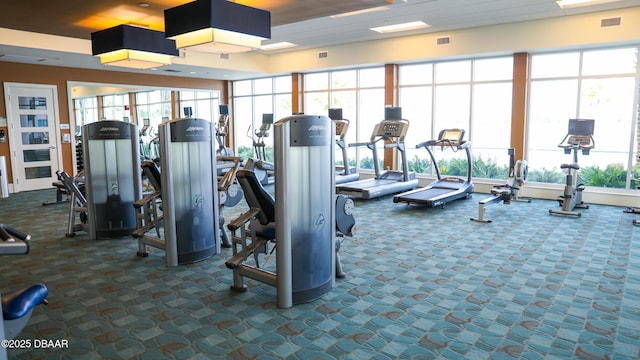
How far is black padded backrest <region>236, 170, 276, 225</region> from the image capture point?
12.7 feet

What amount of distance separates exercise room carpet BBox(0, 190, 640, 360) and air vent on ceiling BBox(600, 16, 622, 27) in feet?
12.9

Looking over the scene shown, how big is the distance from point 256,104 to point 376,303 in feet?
37.7

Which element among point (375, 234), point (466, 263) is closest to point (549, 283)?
point (466, 263)

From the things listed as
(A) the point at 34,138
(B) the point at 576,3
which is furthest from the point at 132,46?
(B) the point at 576,3

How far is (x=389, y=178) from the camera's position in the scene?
1012 cm

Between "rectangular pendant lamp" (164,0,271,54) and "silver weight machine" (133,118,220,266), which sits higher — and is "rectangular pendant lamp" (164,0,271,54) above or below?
above

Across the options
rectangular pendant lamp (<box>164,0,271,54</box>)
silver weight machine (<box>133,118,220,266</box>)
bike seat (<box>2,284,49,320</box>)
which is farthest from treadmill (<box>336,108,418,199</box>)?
bike seat (<box>2,284,49,320</box>)

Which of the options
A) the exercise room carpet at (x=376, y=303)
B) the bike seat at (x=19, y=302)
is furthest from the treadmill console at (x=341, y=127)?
the bike seat at (x=19, y=302)

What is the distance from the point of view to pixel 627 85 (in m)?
8.30

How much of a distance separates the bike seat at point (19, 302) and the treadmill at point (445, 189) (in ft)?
21.1

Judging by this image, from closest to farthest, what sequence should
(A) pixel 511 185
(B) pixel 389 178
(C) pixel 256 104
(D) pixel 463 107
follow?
(A) pixel 511 185
(B) pixel 389 178
(D) pixel 463 107
(C) pixel 256 104

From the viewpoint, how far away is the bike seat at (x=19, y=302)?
2.06m

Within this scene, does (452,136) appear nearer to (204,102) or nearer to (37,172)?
(204,102)

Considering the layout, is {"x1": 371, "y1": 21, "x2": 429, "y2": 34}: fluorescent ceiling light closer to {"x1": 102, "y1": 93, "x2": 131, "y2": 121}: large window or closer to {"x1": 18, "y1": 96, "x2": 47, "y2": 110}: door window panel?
{"x1": 18, "y1": 96, "x2": 47, "y2": 110}: door window panel
